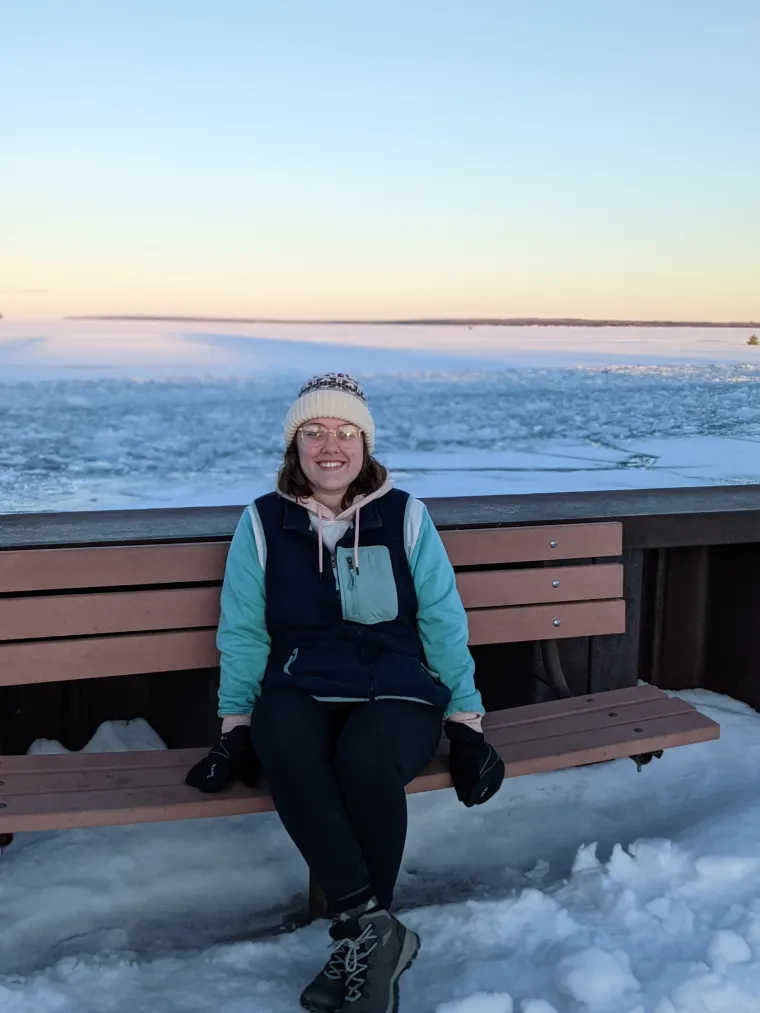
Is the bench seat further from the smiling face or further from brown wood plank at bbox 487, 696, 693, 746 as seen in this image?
the smiling face

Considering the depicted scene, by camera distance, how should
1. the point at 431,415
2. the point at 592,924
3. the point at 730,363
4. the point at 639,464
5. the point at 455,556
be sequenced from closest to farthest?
the point at 592,924, the point at 455,556, the point at 639,464, the point at 431,415, the point at 730,363

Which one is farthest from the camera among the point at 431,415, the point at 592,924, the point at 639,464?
the point at 431,415

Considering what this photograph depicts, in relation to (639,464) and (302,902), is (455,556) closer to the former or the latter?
(302,902)

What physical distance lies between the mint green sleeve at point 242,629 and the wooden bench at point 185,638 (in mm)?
201

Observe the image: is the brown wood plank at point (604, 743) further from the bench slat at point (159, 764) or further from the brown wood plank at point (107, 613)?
the brown wood plank at point (107, 613)

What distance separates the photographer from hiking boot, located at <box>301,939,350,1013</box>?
2.23 meters

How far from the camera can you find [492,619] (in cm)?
329

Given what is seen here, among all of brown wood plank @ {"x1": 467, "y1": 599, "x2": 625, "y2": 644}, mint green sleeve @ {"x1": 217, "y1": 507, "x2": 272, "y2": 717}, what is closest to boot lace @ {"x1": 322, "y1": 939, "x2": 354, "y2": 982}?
mint green sleeve @ {"x1": 217, "y1": 507, "x2": 272, "y2": 717}

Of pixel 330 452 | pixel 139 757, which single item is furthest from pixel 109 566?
pixel 330 452

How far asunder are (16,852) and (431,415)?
→ 8.31 meters

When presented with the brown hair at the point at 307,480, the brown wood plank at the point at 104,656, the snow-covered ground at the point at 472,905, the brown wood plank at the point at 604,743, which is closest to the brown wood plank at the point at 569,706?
the brown wood plank at the point at 604,743

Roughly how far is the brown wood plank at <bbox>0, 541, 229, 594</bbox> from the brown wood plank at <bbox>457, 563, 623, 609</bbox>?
2.81 ft

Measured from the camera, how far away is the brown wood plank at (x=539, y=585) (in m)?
3.27

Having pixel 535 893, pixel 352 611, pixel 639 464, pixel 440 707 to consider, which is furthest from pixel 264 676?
pixel 639 464
